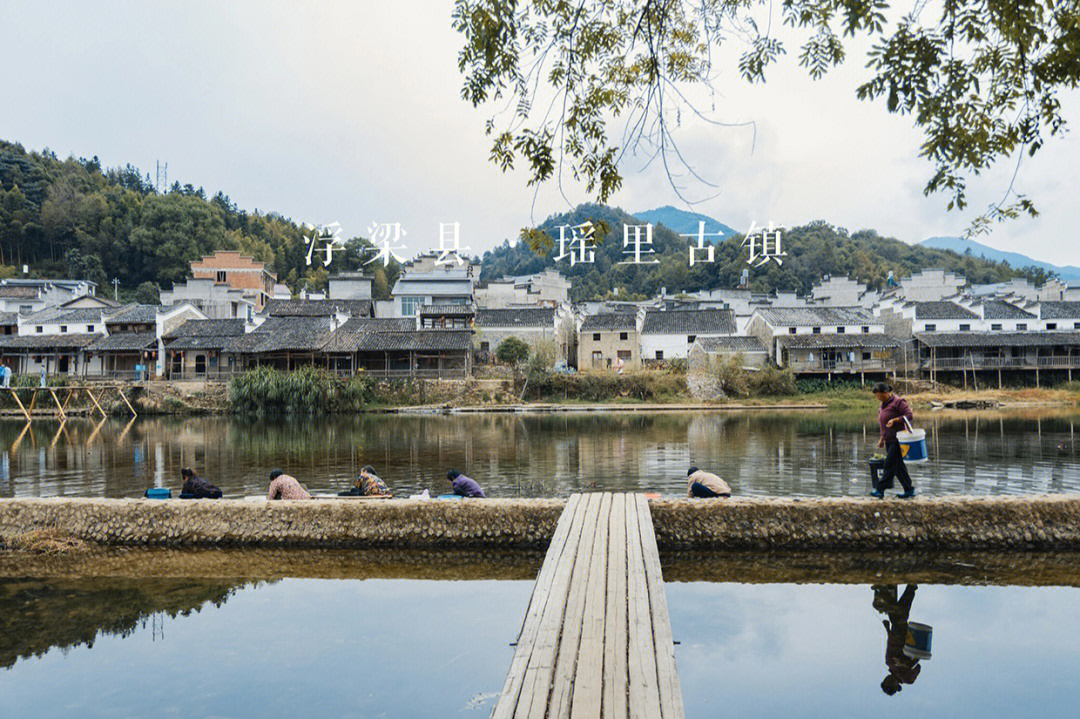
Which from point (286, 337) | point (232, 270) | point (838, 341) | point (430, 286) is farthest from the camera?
point (232, 270)

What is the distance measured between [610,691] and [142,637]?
18.4 ft

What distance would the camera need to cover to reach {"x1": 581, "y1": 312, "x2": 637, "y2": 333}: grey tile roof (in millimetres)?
50875

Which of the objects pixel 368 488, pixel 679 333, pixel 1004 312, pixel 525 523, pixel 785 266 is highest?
pixel 785 266

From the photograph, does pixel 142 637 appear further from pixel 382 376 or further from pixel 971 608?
pixel 382 376

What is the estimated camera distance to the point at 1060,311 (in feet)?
162

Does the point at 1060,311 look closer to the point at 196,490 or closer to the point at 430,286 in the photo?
the point at 430,286

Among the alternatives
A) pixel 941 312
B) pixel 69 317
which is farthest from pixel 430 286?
pixel 941 312

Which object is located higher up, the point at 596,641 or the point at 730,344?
the point at 730,344

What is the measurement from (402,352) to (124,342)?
17.9m

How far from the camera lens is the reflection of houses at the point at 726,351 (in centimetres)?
4715

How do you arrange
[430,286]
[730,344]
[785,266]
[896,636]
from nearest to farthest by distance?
[896,636] < [730,344] < [430,286] < [785,266]

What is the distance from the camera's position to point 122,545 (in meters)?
10.1

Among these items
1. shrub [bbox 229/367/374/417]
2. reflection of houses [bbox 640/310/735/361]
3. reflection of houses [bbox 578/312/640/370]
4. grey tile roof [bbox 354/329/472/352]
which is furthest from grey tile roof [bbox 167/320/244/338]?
reflection of houses [bbox 640/310/735/361]

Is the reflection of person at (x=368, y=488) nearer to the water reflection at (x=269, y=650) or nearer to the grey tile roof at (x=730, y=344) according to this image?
the water reflection at (x=269, y=650)
